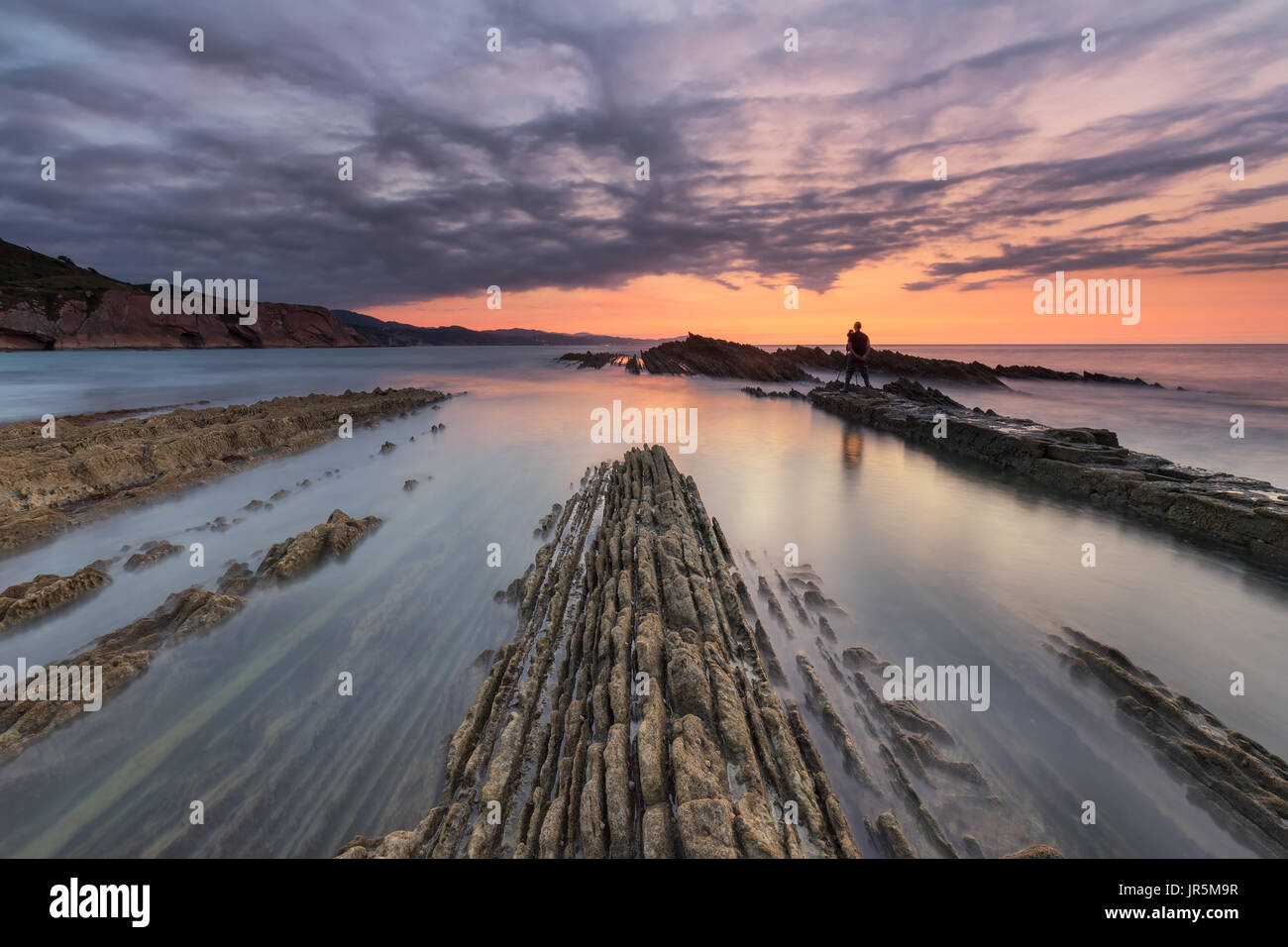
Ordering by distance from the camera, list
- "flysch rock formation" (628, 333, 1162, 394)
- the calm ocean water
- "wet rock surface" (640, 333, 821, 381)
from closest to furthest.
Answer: the calm ocean water, "flysch rock formation" (628, 333, 1162, 394), "wet rock surface" (640, 333, 821, 381)

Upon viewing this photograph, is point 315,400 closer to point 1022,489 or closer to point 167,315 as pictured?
point 1022,489

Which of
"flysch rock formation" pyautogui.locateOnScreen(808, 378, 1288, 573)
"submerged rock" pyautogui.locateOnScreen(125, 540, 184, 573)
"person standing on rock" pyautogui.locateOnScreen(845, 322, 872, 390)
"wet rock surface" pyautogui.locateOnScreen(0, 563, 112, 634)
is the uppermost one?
"person standing on rock" pyautogui.locateOnScreen(845, 322, 872, 390)

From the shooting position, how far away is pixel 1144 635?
7094 mm

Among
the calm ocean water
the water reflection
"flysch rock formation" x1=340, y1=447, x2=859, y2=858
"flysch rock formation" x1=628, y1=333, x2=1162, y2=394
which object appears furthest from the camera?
"flysch rock formation" x1=628, y1=333, x2=1162, y2=394

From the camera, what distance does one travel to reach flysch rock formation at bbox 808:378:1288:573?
32.1ft

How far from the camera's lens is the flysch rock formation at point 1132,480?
32.1ft

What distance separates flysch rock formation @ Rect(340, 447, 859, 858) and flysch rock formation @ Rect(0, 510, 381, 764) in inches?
179

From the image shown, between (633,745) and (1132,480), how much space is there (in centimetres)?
1565

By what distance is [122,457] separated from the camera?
1380 cm

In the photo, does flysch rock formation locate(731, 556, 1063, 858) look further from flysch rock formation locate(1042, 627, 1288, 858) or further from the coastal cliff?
the coastal cliff

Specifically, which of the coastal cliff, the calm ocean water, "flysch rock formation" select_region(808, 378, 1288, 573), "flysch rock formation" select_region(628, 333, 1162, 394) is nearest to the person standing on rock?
"flysch rock formation" select_region(628, 333, 1162, 394)

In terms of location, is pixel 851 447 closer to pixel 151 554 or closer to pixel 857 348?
pixel 857 348

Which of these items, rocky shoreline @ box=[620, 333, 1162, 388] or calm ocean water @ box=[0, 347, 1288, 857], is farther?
rocky shoreline @ box=[620, 333, 1162, 388]

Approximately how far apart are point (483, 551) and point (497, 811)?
7.06 meters
